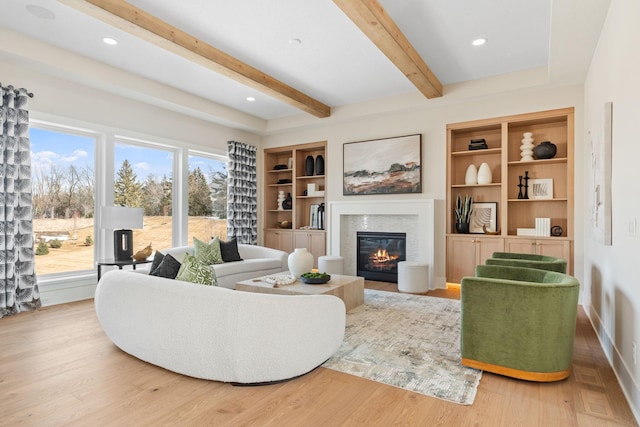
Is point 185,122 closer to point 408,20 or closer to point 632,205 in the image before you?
point 408,20

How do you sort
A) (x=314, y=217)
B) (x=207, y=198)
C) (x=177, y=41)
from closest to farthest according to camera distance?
1. (x=177, y=41)
2. (x=207, y=198)
3. (x=314, y=217)

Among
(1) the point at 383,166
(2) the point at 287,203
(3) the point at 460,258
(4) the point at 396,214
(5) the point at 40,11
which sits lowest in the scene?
(3) the point at 460,258

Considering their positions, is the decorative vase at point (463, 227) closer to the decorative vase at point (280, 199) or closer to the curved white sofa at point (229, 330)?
the curved white sofa at point (229, 330)

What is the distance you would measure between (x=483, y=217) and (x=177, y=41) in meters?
4.48

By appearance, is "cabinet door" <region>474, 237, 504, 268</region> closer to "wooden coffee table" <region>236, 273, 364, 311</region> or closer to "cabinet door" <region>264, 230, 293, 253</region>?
"wooden coffee table" <region>236, 273, 364, 311</region>

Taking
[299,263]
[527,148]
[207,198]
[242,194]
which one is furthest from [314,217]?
[527,148]

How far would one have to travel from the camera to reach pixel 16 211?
389cm

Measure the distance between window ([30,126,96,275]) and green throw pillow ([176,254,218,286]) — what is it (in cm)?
274

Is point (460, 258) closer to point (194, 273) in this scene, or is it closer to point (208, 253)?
point (208, 253)

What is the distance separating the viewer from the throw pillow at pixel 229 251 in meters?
5.11

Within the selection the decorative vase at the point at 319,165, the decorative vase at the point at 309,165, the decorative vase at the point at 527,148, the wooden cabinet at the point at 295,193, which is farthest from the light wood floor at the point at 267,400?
the decorative vase at the point at 309,165

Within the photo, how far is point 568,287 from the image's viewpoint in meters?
2.23

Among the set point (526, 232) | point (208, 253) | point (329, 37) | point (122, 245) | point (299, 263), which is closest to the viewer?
point (329, 37)

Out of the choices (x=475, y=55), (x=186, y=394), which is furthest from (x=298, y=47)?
(x=186, y=394)
